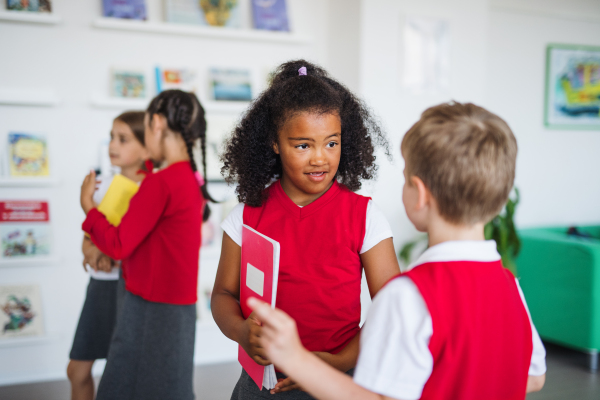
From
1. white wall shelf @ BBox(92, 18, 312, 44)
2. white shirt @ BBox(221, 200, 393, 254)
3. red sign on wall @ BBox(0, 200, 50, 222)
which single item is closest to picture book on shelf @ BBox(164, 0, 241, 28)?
white wall shelf @ BBox(92, 18, 312, 44)

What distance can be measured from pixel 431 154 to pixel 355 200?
37 centimetres

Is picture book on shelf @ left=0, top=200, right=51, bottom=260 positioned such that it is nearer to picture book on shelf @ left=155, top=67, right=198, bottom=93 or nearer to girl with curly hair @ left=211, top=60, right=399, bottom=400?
picture book on shelf @ left=155, top=67, right=198, bottom=93

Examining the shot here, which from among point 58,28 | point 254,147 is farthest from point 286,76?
point 58,28

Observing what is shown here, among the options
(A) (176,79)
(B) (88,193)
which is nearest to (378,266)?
(B) (88,193)

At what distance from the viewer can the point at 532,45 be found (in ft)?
12.1

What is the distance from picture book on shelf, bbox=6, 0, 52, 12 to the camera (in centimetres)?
253

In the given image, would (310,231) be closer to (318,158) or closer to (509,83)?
Result: (318,158)

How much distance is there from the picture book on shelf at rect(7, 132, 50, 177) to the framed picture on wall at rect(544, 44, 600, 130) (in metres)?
3.62

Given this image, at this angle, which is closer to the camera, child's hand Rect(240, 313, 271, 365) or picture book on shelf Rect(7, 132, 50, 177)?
child's hand Rect(240, 313, 271, 365)

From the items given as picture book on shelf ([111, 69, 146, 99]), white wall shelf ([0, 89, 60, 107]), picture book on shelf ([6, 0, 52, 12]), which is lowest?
white wall shelf ([0, 89, 60, 107])

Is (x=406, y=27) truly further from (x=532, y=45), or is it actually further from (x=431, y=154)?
(x=431, y=154)

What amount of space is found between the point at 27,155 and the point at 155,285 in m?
1.57

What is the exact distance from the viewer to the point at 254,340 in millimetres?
914

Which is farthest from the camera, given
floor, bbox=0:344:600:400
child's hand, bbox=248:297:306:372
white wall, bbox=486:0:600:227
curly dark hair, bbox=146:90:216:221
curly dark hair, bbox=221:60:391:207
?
white wall, bbox=486:0:600:227
